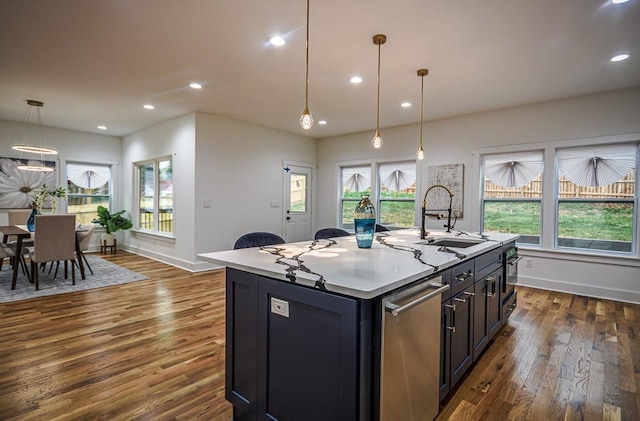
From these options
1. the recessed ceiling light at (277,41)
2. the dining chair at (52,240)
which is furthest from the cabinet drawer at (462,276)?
the dining chair at (52,240)

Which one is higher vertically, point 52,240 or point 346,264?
point 346,264

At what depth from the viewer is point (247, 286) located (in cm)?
164

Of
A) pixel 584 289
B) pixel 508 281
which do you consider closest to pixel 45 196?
pixel 508 281

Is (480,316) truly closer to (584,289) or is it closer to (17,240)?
(584,289)

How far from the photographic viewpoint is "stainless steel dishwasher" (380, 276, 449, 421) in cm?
130

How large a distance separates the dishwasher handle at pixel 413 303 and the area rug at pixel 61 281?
4.52 m

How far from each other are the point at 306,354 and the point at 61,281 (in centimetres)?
487

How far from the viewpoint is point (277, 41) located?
287 centimetres

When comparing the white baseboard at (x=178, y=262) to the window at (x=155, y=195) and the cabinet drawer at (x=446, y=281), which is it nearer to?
the window at (x=155, y=195)

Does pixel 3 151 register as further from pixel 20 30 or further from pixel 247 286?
pixel 247 286

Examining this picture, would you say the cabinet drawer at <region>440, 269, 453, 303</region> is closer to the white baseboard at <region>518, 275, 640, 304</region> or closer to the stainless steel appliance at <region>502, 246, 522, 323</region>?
the stainless steel appliance at <region>502, 246, 522, 323</region>

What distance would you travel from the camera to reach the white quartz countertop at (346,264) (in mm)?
1303

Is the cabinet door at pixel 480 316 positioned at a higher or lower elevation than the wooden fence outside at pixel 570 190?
lower

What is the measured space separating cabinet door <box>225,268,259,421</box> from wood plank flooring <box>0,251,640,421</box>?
21 cm
